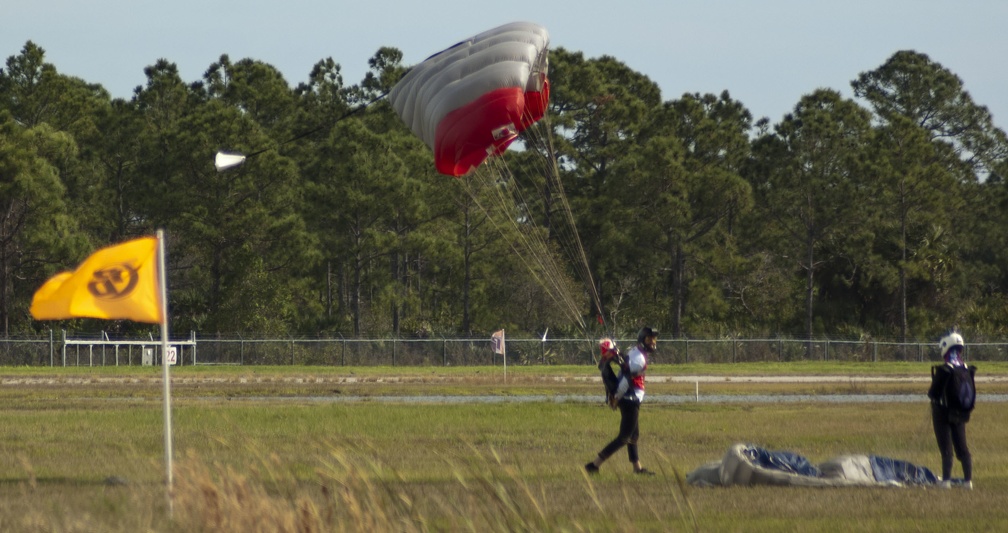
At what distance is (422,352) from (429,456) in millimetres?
36221

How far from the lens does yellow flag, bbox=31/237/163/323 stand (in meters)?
9.39

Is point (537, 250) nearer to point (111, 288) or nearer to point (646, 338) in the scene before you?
point (646, 338)

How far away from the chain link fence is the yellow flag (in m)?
38.1

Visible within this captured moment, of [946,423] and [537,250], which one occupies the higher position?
[537,250]

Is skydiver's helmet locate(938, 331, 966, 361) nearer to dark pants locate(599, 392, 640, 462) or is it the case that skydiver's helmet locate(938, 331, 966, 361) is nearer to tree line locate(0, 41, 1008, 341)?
dark pants locate(599, 392, 640, 462)

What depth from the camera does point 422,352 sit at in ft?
168

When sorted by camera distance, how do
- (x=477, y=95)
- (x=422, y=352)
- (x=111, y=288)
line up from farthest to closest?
1. (x=422, y=352)
2. (x=477, y=95)
3. (x=111, y=288)

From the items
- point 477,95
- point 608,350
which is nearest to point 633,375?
point 608,350

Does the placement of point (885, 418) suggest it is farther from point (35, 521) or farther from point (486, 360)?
point (486, 360)

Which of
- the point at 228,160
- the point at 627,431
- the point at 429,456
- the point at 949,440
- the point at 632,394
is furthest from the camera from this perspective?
the point at 429,456

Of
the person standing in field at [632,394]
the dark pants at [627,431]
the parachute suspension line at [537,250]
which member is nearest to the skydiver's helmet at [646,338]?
the person standing in field at [632,394]

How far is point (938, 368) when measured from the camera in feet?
40.8

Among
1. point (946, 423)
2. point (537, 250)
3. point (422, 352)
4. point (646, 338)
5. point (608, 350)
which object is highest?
point (537, 250)

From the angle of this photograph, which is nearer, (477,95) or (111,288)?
(111,288)
